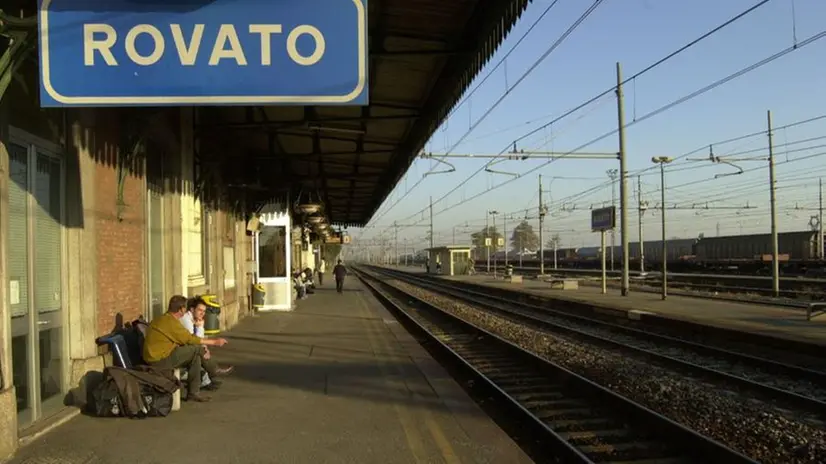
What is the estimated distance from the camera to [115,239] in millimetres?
7625

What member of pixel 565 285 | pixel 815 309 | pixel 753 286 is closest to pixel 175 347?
pixel 815 309

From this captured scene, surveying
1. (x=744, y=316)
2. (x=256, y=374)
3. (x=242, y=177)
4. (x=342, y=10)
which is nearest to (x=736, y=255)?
(x=744, y=316)

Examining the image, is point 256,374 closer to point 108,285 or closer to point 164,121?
point 108,285

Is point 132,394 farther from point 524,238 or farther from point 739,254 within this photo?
point 524,238

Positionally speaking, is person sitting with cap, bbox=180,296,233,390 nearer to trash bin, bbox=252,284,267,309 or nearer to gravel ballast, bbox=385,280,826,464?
gravel ballast, bbox=385,280,826,464

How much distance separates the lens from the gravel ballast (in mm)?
6586

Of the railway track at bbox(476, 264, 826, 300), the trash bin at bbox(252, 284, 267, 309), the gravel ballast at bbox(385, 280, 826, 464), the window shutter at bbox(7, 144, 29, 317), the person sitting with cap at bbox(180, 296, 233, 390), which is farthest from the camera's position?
the railway track at bbox(476, 264, 826, 300)

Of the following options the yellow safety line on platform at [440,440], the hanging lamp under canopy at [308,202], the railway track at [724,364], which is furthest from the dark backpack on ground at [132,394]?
the hanging lamp under canopy at [308,202]

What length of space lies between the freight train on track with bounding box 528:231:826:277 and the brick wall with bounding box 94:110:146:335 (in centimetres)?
4027

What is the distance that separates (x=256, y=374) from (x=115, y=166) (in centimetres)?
333

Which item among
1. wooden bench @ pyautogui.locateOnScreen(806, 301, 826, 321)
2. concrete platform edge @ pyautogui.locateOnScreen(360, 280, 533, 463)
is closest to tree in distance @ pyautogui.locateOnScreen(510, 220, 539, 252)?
wooden bench @ pyautogui.locateOnScreen(806, 301, 826, 321)

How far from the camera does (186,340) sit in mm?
7168

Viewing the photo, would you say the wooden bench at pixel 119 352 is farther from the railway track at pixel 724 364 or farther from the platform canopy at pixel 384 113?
the railway track at pixel 724 364

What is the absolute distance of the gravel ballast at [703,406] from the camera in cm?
659
